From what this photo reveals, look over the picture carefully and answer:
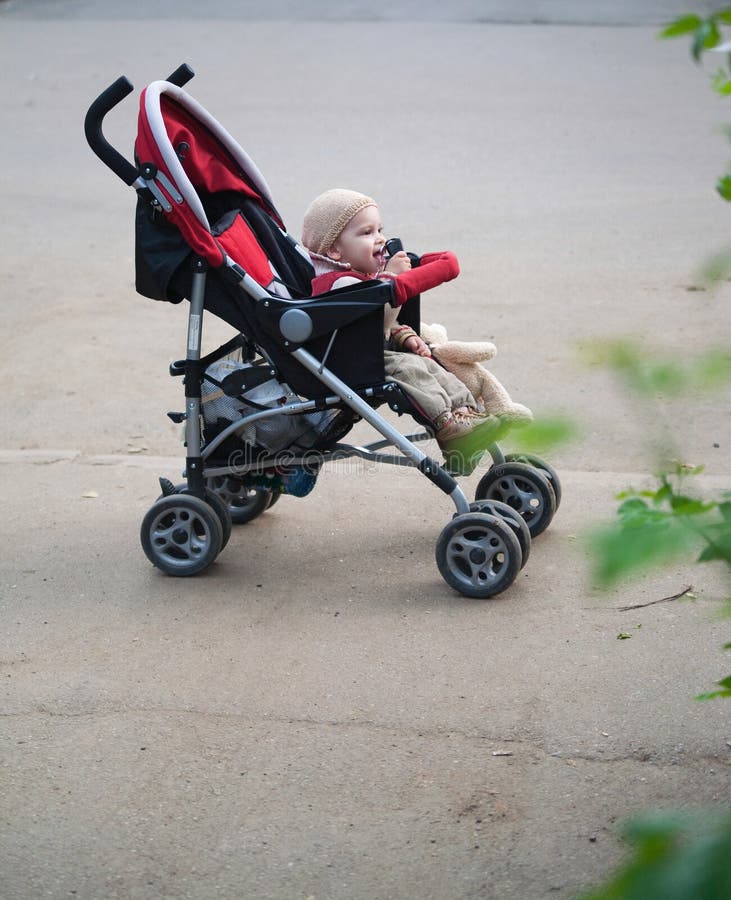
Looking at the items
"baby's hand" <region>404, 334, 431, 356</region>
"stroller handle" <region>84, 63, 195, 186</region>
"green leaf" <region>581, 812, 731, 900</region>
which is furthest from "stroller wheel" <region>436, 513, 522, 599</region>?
"green leaf" <region>581, 812, 731, 900</region>

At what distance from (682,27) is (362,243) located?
3068mm

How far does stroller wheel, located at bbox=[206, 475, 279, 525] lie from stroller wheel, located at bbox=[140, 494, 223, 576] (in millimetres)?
380

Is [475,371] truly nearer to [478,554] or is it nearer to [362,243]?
[362,243]

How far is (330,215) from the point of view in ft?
14.3

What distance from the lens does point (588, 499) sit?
4.95 meters

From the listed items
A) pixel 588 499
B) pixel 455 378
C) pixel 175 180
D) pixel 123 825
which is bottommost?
pixel 123 825

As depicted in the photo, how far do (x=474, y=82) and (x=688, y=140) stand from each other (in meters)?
2.80

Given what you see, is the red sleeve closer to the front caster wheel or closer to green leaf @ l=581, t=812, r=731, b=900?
the front caster wheel

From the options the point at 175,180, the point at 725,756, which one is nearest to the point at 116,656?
the point at 175,180

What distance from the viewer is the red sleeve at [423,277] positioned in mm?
4016

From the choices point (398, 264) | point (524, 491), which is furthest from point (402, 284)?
point (524, 491)

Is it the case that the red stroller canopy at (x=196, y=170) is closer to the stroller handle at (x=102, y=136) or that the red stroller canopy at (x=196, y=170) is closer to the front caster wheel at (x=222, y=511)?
the stroller handle at (x=102, y=136)

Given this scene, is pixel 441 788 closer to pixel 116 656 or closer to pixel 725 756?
pixel 725 756

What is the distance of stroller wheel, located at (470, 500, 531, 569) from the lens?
13.5 ft
